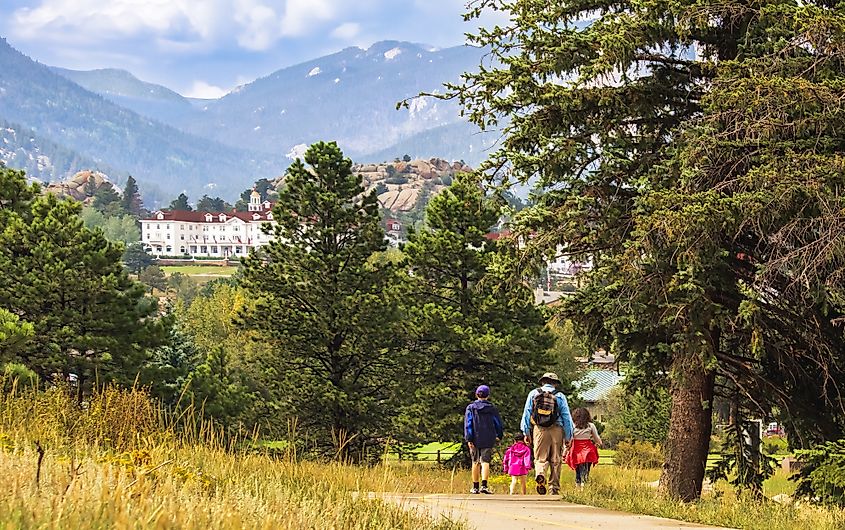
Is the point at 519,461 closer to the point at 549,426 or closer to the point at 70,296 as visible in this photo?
the point at 549,426

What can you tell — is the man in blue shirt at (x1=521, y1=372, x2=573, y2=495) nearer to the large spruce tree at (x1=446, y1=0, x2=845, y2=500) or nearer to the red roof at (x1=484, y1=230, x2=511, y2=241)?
the large spruce tree at (x1=446, y1=0, x2=845, y2=500)

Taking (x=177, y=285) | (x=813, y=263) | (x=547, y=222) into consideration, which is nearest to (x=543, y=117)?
(x=547, y=222)

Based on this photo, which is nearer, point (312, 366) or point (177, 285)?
point (312, 366)

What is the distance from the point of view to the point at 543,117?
14.8m

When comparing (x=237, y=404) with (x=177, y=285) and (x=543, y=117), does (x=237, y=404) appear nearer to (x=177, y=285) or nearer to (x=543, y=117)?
(x=543, y=117)

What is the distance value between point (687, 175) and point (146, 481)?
805cm

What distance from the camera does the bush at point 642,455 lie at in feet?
139

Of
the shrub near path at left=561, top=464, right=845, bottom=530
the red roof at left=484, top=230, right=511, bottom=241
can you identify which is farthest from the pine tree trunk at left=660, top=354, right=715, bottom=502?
the red roof at left=484, top=230, right=511, bottom=241

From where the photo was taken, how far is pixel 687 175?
12.5m

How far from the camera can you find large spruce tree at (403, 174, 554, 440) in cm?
3334

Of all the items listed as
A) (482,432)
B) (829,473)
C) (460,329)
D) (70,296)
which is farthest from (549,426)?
(70,296)

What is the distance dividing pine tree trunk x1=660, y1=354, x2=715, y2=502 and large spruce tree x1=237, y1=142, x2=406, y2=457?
69.8 ft

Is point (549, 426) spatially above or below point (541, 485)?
above

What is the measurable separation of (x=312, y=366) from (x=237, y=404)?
166 inches
